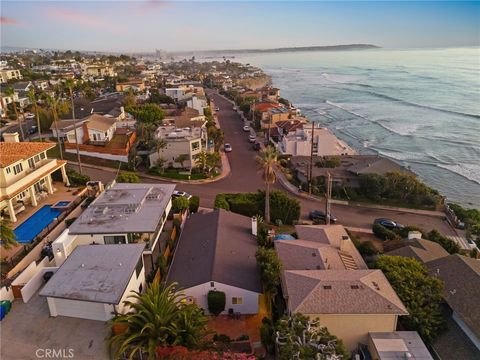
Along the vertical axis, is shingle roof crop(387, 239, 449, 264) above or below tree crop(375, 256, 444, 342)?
below

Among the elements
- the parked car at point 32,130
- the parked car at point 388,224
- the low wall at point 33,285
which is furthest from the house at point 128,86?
the low wall at point 33,285

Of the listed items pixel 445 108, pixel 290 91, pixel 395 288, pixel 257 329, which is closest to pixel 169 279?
pixel 257 329

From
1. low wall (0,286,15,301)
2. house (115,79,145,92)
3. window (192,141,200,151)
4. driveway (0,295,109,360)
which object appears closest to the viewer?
driveway (0,295,109,360)

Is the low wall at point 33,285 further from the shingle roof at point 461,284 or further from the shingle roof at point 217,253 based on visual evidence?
A: the shingle roof at point 461,284

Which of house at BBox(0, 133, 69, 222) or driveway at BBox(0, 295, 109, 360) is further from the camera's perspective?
house at BBox(0, 133, 69, 222)

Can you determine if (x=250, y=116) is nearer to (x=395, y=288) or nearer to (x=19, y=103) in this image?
(x=19, y=103)

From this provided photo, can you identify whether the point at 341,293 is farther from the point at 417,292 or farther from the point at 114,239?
the point at 114,239

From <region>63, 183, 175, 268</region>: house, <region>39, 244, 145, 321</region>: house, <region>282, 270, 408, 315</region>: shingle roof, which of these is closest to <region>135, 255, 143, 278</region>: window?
<region>39, 244, 145, 321</region>: house

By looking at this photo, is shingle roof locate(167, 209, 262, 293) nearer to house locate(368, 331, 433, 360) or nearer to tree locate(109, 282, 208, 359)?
tree locate(109, 282, 208, 359)

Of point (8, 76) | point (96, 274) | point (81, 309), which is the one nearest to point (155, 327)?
point (81, 309)
